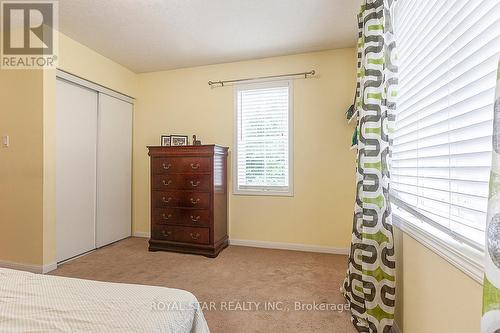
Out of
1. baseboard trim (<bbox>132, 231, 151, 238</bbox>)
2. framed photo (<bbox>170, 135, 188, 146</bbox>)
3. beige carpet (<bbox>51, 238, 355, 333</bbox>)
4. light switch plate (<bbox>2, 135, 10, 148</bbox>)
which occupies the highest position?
framed photo (<bbox>170, 135, 188, 146</bbox>)

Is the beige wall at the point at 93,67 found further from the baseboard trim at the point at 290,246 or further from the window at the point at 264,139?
the baseboard trim at the point at 290,246

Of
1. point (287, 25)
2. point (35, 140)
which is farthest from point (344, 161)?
point (35, 140)

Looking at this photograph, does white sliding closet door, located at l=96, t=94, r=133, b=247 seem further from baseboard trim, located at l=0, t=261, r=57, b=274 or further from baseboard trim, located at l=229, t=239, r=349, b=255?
baseboard trim, located at l=229, t=239, r=349, b=255

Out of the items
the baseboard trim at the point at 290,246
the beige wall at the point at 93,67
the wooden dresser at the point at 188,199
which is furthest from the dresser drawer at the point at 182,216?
the beige wall at the point at 93,67

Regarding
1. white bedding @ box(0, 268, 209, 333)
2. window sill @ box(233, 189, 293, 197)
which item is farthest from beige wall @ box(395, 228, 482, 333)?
window sill @ box(233, 189, 293, 197)

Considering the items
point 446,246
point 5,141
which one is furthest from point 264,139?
point 5,141

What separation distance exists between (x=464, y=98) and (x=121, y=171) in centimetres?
380

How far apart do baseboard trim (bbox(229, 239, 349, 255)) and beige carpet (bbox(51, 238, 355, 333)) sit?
93mm

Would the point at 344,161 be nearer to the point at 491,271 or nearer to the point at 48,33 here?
the point at 491,271

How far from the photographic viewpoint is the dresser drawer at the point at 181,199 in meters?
3.07

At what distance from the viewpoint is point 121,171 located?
3676 mm

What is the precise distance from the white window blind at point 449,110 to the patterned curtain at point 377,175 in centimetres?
9

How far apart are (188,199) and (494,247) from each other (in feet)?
9.55

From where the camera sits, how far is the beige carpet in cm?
179
